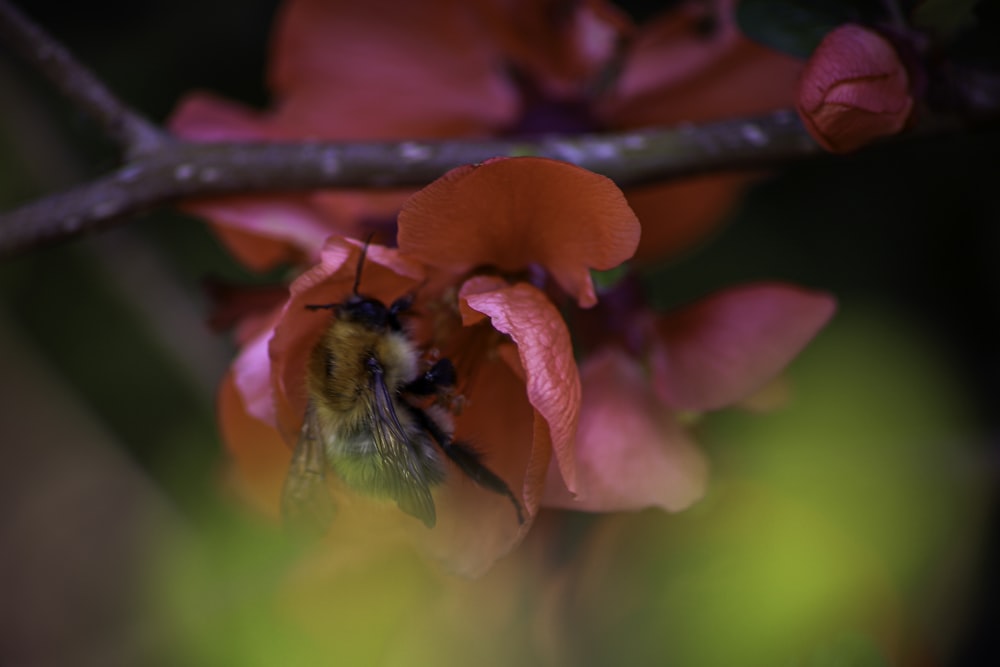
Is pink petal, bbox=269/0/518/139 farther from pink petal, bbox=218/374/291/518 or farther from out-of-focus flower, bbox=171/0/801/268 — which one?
pink petal, bbox=218/374/291/518

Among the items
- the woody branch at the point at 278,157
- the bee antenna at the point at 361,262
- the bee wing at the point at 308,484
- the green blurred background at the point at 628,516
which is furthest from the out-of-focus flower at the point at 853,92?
the bee wing at the point at 308,484

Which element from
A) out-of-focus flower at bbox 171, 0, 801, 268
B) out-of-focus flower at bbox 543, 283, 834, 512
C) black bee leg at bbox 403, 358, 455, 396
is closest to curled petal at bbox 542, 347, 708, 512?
out-of-focus flower at bbox 543, 283, 834, 512

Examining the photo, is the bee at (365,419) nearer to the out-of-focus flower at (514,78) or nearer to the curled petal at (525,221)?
the curled petal at (525,221)

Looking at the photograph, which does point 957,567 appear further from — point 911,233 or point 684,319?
point 684,319

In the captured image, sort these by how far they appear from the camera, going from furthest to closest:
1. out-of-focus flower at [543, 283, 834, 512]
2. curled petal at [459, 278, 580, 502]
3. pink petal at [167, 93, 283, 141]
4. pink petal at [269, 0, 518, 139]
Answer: pink petal at [269, 0, 518, 139]
pink petal at [167, 93, 283, 141]
out-of-focus flower at [543, 283, 834, 512]
curled petal at [459, 278, 580, 502]

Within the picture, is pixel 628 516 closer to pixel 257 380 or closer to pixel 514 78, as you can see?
pixel 257 380
